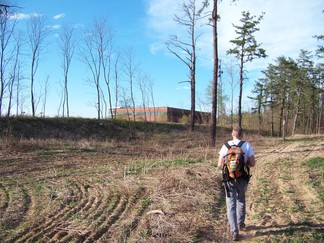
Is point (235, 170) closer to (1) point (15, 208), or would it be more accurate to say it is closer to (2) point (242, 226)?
(2) point (242, 226)

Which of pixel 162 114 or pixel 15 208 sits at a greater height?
pixel 162 114

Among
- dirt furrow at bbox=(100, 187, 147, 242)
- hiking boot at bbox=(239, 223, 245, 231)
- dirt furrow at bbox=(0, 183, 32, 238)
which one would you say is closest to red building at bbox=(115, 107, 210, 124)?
dirt furrow at bbox=(0, 183, 32, 238)

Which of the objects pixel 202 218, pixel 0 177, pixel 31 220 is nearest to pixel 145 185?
pixel 202 218

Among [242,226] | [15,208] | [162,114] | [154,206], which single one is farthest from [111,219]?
[162,114]

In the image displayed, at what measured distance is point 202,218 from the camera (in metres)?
5.81

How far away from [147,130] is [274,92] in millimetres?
19448

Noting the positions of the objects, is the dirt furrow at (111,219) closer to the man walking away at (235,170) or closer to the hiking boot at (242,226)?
the man walking away at (235,170)

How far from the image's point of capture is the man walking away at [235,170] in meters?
4.91

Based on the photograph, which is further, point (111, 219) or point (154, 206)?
point (154, 206)

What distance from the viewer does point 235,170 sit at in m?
4.90

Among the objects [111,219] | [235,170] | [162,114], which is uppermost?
[162,114]

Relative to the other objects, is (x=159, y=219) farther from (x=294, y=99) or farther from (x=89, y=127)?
(x=294, y=99)

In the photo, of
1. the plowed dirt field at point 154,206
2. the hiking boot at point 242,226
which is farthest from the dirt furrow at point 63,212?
the hiking boot at point 242,226

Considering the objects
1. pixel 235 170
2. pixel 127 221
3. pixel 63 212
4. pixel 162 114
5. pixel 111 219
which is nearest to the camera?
pixel 235 170
